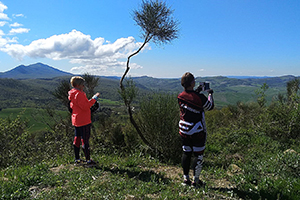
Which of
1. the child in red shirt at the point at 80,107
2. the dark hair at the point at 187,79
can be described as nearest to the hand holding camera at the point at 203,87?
the dark hair at the point at 187,79

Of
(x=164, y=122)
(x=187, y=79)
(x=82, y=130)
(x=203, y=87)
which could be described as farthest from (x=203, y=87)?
(x=82, y=130)

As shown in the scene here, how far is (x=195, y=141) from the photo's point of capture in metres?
3.43

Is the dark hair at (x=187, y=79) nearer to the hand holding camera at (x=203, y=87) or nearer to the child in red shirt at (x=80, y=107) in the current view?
the hand holding camera at (x=203, y=87)

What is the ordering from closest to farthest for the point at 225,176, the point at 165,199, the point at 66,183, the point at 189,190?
the point at 165,199, the point at 189,190, the point at 66,183, the point at 225,176

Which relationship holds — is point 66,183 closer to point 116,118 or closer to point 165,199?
point 165,199

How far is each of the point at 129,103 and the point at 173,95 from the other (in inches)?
56.2

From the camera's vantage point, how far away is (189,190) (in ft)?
11.2

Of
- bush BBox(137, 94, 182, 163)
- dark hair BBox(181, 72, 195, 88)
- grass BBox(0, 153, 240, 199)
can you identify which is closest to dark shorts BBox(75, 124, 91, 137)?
grass BBox(0, 153, 240, 199)

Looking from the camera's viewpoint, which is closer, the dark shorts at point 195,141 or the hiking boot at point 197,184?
the dark shorts at point 195,141

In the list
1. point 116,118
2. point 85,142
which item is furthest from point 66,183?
point 116,118

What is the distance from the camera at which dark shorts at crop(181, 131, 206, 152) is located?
3409mm

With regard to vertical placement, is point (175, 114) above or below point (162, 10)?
below

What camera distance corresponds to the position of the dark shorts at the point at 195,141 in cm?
341

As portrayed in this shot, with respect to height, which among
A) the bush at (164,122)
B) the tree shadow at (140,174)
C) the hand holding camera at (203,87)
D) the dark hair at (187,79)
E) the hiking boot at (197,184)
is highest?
the dark hair at (187,79)
